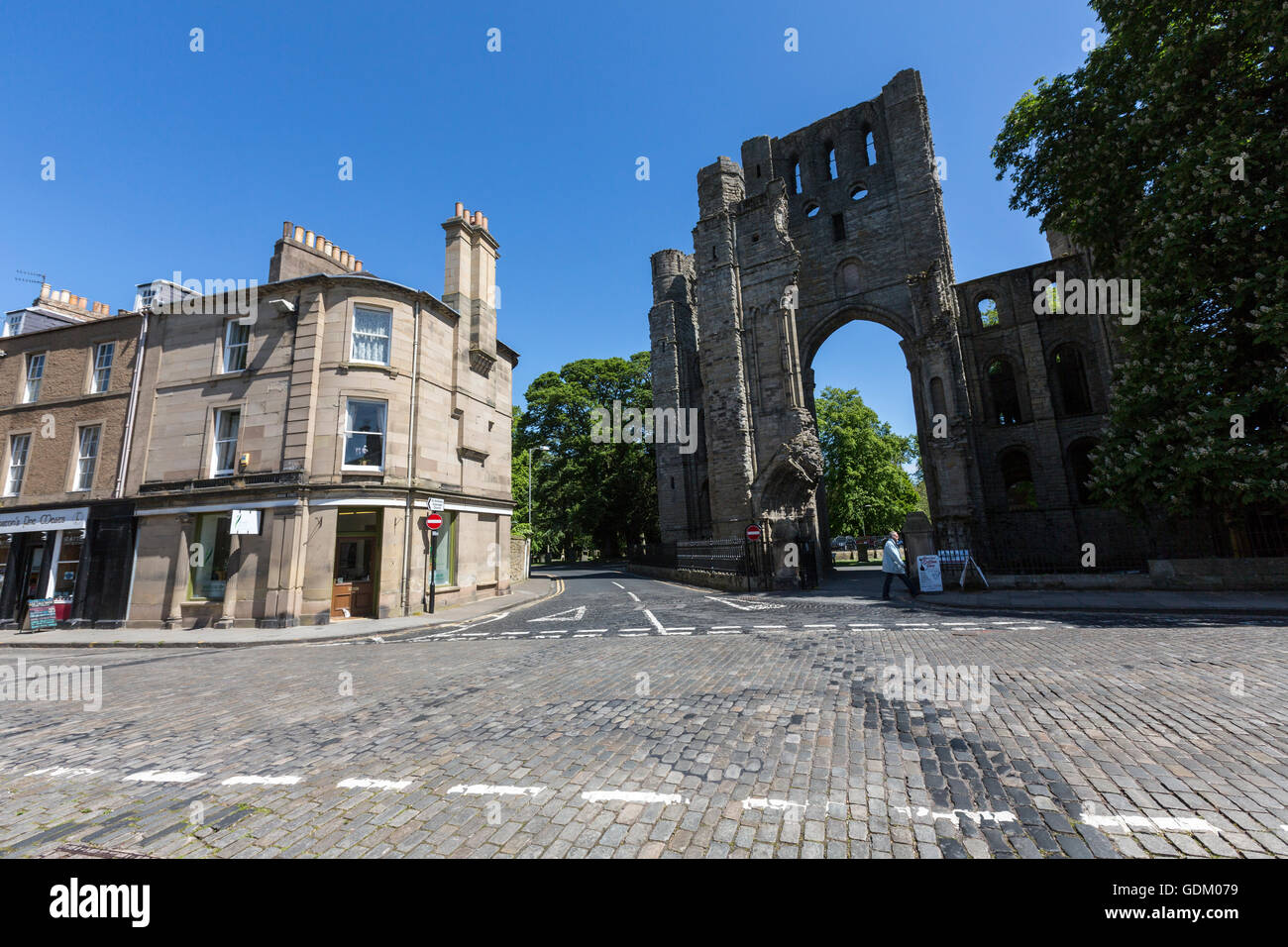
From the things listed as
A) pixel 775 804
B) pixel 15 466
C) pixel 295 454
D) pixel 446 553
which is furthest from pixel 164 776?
pixel 15 466

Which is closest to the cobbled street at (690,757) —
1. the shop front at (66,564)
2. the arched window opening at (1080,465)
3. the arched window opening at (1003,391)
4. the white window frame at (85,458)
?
the shop front at (66,564)

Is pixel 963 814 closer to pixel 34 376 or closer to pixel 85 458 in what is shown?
pixel 85 458

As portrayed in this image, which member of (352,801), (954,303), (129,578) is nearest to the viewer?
(352,801)

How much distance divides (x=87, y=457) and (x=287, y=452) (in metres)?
7.97

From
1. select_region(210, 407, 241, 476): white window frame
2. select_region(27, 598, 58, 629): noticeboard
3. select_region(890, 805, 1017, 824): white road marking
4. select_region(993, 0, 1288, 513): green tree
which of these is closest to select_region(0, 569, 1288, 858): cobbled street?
select_region(890, 805, 1017, 824): white road marking

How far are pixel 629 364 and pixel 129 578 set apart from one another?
35.2 meters

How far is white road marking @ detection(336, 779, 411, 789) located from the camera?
3258 millimetres

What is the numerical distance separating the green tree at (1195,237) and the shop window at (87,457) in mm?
29928

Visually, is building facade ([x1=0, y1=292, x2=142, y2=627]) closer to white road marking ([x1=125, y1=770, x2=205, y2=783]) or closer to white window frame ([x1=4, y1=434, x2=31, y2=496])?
white window frame ([x1=4, y1=434, x2=31, y2=496])

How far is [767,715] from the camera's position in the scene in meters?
4.43

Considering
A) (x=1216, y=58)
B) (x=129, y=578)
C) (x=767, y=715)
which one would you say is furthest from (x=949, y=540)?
(x=129, y=578)

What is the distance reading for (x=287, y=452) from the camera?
527 inches
